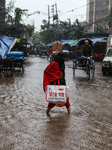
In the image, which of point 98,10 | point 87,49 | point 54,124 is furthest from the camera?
point 98,10

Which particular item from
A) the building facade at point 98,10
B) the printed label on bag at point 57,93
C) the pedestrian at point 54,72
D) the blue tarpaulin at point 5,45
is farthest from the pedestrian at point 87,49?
the building facade at point 98,10

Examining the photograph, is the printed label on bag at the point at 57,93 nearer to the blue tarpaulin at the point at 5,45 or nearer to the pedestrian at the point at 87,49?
the pedestrian at the point at 87,49

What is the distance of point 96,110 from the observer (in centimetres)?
690

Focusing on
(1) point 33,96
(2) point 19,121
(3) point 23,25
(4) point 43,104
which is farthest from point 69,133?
(3) point 23,25

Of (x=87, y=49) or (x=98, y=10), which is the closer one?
(x=87, y=49)

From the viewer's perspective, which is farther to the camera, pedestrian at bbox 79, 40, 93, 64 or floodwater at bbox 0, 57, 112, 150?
pedestrian at bbox 79, 40, 93, 64

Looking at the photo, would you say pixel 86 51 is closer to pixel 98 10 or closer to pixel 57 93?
pixel 57 93

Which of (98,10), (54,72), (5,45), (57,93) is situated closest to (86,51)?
(5,45)

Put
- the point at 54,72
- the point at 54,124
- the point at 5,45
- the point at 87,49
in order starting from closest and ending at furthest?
the point at 54,124 < the point at 54,72 < the point at 87,49 < the point at 5,45

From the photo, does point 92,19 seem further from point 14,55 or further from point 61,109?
point 61,109

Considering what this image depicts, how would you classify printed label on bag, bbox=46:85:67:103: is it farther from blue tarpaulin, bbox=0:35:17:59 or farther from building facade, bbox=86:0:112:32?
building facade, bbox=86:0:112:32

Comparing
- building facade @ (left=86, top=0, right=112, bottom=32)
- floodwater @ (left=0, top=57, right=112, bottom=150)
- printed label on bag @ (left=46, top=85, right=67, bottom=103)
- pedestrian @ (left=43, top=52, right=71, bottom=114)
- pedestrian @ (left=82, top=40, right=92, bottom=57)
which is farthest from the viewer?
building facade @ (left=86, top=0, right=112, bottom=32)

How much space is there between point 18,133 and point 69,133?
92cm

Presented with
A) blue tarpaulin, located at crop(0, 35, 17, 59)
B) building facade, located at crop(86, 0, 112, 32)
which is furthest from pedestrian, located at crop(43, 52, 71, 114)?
building facade, located at crop(86, 0, 112, 32)
